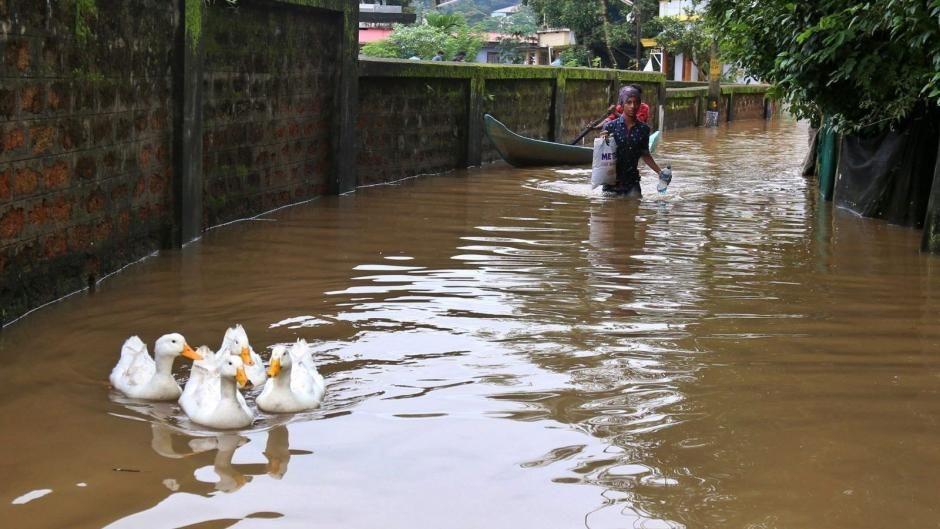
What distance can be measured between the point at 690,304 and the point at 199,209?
15.9ft

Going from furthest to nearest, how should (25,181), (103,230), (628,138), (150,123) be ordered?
(628,138) < (150,123) < (103,230) < (25,181)

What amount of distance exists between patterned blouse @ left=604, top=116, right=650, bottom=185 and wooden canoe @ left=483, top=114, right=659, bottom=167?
425 cm

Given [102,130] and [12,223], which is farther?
[102,130]

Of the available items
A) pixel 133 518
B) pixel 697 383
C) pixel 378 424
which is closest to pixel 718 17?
pixel 697 383

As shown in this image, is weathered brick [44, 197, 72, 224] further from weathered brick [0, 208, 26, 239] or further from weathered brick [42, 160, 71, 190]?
weathered brick [0, 208, 26, 239]

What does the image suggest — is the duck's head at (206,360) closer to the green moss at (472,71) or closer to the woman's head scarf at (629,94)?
the woman's head scarf at (629,94)

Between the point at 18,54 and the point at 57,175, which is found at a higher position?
the point at 18,54

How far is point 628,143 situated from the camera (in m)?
14.7

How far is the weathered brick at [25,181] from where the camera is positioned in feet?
24.0

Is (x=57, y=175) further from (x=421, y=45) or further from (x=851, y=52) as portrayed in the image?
(x=421, y=45)

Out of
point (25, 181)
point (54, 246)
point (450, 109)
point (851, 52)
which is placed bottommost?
point (54, 246)

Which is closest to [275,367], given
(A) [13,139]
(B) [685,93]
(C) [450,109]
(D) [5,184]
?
(D) [5,184]

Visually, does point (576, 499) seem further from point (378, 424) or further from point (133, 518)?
point (133, 518)

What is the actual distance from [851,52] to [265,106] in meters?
5.94
